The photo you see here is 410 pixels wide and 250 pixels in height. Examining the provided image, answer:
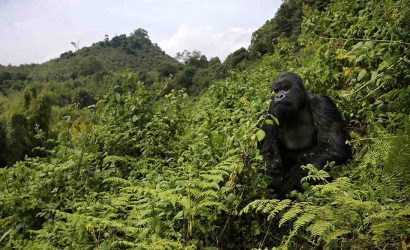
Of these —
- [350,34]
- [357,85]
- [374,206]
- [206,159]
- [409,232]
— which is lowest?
[409,232]

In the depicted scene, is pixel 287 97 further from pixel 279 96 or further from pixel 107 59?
pixel 107 59

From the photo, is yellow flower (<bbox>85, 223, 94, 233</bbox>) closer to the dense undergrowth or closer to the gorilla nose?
the dense undergrowth

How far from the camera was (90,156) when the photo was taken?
4.58 metres

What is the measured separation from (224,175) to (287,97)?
808 millimetres

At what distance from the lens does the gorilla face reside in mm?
3213

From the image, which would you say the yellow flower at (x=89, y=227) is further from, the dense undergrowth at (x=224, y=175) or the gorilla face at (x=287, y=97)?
the gorilla face at (x=287, y=97)

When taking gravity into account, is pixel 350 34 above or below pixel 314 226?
above

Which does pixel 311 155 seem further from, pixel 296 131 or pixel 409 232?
pixel 409 232

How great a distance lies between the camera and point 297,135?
337 cm

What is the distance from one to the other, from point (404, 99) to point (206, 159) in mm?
1646

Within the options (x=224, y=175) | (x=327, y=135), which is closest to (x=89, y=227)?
(x=224, y=175)

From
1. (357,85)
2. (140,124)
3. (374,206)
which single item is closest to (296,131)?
(357,85)

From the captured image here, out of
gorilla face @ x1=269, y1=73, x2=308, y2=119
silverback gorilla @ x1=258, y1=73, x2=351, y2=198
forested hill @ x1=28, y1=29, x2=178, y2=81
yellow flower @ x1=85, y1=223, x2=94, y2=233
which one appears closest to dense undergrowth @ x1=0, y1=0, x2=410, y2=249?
yellow flower @ x1=85, y1=223, x2=94, y2=233

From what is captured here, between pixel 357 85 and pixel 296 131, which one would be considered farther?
pixel 357 85
